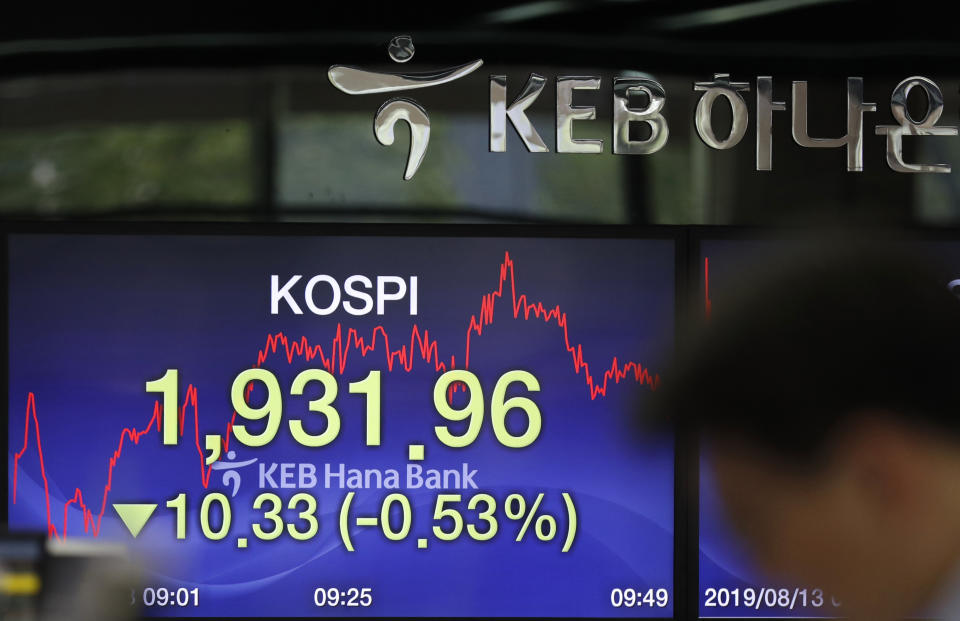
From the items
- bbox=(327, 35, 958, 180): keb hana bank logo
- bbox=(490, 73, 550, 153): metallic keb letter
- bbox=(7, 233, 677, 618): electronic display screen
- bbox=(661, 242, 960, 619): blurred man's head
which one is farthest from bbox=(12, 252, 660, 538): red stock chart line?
bbox=(661, 242, 960, 619): blurred man's head

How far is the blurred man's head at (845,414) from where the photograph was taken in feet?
2.57

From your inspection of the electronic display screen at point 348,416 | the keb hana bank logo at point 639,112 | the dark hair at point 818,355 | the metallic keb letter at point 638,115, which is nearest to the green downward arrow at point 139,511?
the electronic display screen at point 348,416

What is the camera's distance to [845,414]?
79cm

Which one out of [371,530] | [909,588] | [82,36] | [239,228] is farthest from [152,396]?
[909,588]

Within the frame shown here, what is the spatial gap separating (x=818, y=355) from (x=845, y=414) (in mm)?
53

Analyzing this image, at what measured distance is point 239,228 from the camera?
4086mm

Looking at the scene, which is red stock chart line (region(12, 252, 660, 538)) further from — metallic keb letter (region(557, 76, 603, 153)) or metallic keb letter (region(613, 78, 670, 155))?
metallic keb letter (region(613, 78, 670, 155))

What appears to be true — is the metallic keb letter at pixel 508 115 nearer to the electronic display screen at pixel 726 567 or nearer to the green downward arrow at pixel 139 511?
the electronic display screen at pixel 726 567

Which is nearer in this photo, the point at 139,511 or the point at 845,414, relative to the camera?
the point at 845,414

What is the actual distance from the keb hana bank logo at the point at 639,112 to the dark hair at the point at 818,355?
3314 millimetres

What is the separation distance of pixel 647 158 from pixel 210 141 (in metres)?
1.71

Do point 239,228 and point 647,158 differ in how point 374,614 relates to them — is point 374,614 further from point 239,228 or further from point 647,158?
point 647,158

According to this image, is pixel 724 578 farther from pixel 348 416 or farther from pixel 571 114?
pixel 571 114
